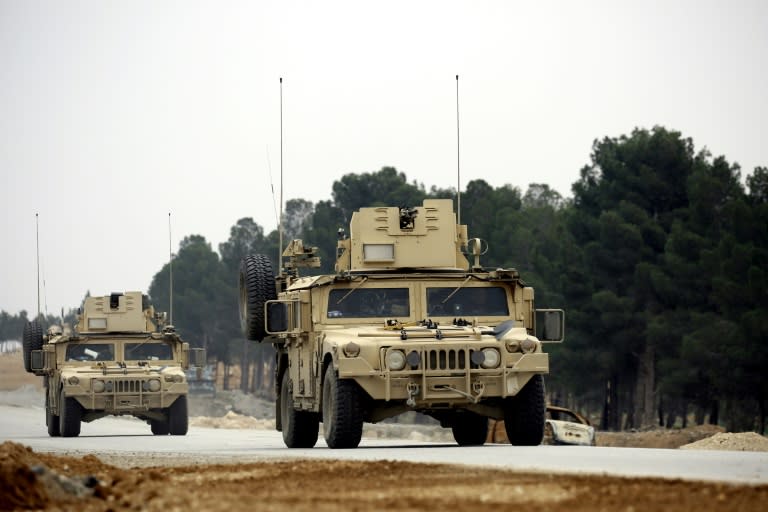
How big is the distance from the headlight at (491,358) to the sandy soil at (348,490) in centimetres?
376

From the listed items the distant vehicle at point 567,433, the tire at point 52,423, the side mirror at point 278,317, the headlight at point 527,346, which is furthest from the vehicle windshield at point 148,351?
the headlight at point 527,346

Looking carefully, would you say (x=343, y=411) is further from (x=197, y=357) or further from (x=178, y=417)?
(x=178, y=417)

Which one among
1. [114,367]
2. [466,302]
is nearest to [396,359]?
[466,302]

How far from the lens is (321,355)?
61.2 feet

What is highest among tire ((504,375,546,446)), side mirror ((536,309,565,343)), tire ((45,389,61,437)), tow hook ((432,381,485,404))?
side mirror ((536,309,565,343))

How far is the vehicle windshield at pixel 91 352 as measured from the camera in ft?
104

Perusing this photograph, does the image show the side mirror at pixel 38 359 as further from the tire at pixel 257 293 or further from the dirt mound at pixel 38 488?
the dirt mound at pixel 38 488

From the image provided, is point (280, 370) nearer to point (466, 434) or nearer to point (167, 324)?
point (466, 434)

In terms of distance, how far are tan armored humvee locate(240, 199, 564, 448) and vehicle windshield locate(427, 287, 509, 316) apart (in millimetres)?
12

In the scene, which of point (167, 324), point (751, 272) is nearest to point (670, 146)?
point (751, 272)

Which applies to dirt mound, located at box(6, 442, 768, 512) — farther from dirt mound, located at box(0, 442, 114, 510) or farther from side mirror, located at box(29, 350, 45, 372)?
side mirror, located at box(29, 350, 45, 372)

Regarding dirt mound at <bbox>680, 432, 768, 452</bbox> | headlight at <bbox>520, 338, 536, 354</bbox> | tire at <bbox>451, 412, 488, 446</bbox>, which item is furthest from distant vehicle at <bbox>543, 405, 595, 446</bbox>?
headlight at <bbox>520, 338, 536, 354</bbox>

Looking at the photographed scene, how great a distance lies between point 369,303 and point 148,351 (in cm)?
1358

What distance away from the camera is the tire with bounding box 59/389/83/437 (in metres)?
30.5
